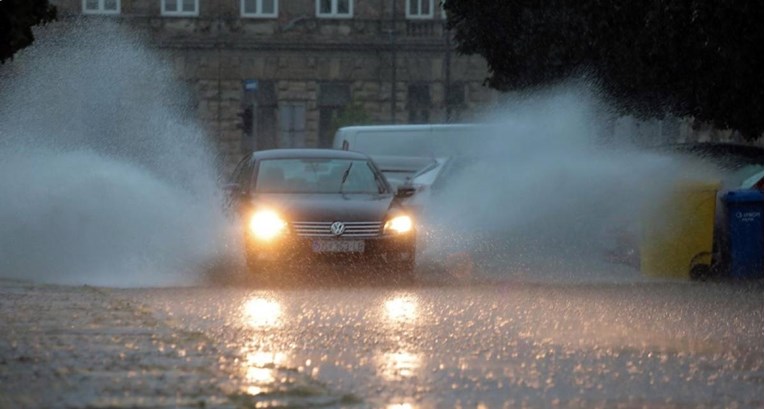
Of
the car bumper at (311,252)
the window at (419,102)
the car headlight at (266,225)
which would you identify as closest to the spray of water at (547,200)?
the car bumper at (311,252)

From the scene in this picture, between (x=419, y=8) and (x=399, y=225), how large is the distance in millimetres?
45113

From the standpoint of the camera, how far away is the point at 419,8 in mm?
64250

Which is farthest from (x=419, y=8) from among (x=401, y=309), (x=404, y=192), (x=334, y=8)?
(x=401, y=309)

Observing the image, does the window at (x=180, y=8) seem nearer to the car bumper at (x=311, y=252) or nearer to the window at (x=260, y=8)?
the window at (x=260, y=8)

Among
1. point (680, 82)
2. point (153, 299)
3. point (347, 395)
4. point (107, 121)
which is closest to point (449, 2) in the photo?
point (680, 82)

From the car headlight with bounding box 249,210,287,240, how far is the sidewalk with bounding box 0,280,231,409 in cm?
343

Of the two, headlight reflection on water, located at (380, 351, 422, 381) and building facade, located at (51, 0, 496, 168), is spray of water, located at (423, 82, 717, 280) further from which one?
building facade, located at (51, 0, 496, 168)

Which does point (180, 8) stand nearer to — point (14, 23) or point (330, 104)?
point (330, 104)

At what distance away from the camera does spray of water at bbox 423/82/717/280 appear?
24.2 m

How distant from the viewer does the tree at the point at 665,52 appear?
879 inches

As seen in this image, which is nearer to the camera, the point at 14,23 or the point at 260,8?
the point at 14,23

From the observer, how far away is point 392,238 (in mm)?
19531

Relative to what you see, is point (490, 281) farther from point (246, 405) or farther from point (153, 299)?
point (246, 405)

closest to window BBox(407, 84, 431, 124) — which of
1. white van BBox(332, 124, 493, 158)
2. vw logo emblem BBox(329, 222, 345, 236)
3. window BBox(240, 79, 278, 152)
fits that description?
window BBox(240, 79, 278, 152)
